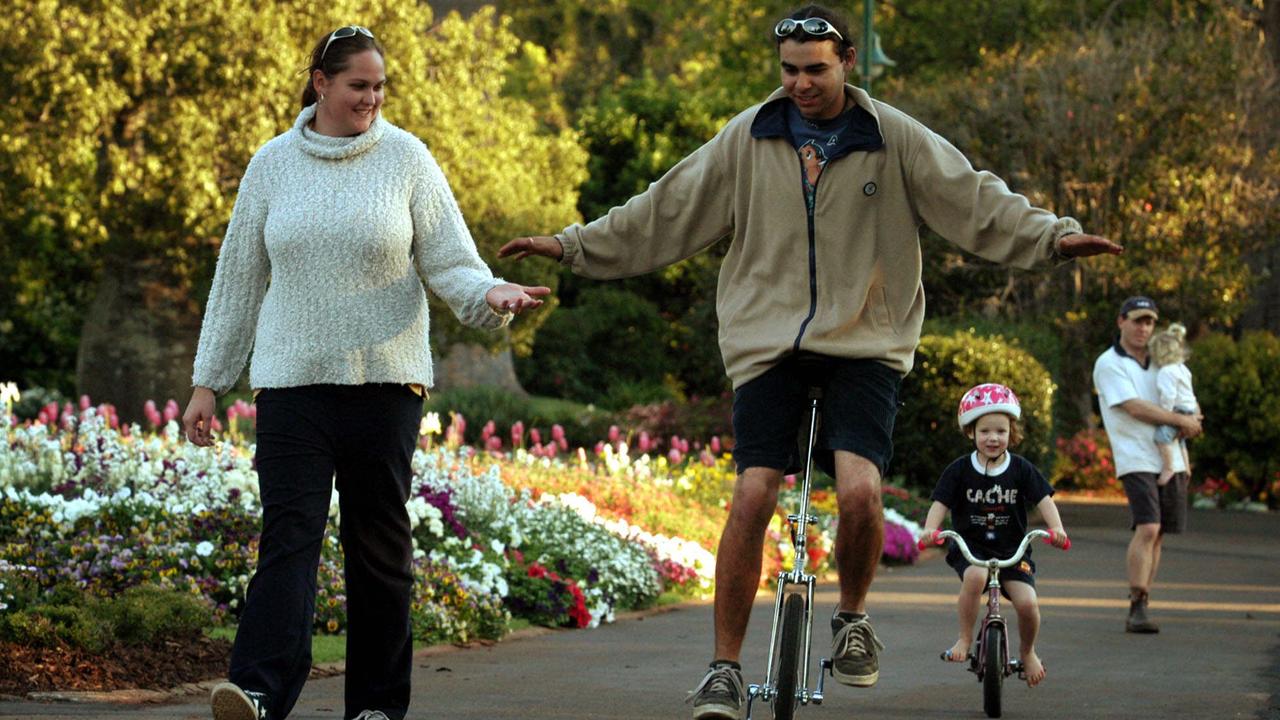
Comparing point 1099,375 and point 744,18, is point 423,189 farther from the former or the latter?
point 744,18

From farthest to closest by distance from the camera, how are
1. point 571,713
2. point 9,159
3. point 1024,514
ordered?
point 9,159 < point 1024,514 < point 571,713

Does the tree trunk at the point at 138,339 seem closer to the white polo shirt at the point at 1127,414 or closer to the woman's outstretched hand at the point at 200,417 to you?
the white polo shirt at the point at 1127,414

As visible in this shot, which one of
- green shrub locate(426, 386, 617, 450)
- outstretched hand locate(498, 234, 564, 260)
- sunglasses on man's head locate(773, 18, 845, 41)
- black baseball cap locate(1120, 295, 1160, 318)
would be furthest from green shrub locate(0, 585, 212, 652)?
green shrub locate(426, 386, 617, 450)

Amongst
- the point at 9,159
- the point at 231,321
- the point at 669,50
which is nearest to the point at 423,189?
the point at 231,321

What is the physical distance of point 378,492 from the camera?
5504 millimetres

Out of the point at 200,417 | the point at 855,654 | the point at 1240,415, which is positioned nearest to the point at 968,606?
the point at 855,654

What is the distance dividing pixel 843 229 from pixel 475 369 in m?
20.7

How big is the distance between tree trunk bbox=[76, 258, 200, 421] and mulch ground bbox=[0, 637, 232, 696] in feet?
49.1

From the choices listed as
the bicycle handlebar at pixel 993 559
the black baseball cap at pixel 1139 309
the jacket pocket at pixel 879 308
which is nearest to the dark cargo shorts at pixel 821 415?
the jacket pocket at pixel 879 308

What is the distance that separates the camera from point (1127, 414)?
34.4 feet

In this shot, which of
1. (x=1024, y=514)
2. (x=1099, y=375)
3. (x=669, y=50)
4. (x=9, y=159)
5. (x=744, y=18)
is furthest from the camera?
(x=669, y=50)

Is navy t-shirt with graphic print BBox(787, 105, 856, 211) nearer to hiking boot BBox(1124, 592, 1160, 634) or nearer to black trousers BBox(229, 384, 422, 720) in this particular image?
black trousers BBox(229, 384, 422, 720)

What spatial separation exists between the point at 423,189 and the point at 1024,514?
3.22m

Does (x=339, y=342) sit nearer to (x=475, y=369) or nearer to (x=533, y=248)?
(x=533, y=248)
